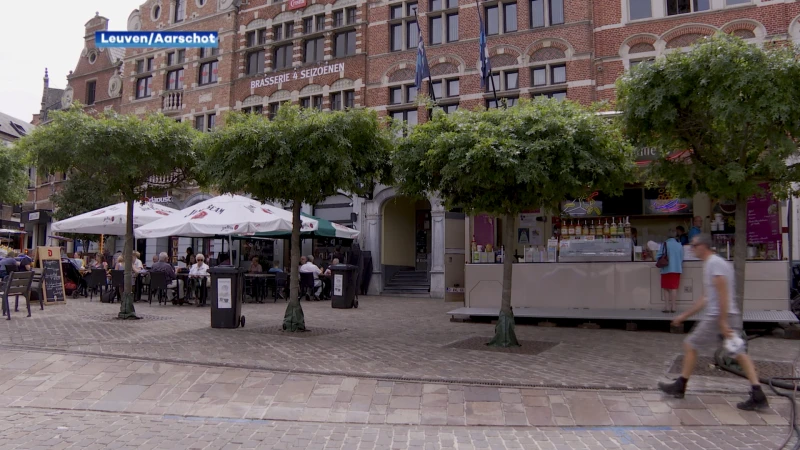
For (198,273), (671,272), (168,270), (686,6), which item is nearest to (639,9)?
(686,6)

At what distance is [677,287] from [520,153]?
16.2 feet

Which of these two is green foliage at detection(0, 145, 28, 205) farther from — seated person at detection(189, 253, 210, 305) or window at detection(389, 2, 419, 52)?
window at detection(389, 2, 419, 52)

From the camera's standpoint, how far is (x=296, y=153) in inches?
363

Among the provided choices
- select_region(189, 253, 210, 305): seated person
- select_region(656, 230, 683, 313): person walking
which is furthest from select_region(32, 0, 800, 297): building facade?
select_region(656, 230, 683, 313): person walking

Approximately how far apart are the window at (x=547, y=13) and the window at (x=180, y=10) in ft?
57.7

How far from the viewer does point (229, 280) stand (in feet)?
34.5

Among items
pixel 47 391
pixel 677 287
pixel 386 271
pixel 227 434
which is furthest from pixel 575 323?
pixel 386 271

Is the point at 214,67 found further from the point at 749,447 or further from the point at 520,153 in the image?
the point at 749,447

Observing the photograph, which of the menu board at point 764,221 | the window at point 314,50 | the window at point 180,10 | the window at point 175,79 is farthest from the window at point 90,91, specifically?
the menu board at point 764,221

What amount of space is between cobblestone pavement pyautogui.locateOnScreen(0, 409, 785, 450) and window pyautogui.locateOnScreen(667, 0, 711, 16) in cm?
1715

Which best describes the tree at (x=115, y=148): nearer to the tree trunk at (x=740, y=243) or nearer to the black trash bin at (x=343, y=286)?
the black trash bin at (x=343, y=286)

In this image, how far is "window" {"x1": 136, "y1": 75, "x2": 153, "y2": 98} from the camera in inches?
1187

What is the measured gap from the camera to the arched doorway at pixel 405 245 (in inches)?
866

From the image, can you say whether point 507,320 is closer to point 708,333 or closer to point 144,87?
point 708,333
